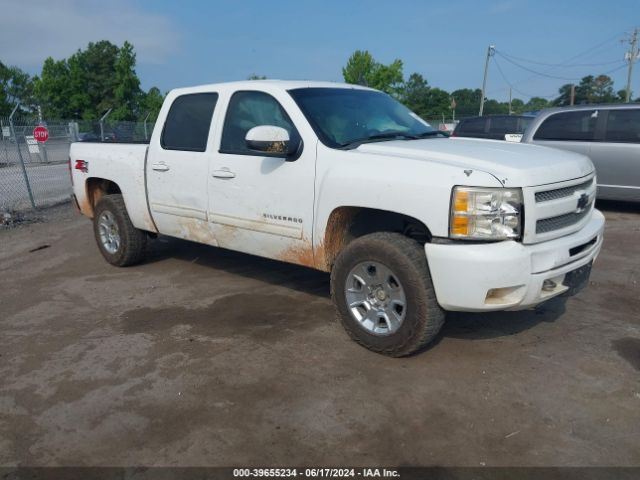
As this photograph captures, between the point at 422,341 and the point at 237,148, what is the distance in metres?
2.27

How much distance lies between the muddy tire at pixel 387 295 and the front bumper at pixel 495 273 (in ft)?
0.43

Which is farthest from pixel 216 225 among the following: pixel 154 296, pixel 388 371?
pixel 388 371

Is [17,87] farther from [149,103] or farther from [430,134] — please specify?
[430,134]

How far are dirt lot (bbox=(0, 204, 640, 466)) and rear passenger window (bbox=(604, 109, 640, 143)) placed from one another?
12.7 ft

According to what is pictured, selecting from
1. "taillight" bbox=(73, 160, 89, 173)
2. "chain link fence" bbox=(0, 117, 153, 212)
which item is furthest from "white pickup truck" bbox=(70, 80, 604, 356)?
"chain link fence" bbox=(0, 117, 153, 212)

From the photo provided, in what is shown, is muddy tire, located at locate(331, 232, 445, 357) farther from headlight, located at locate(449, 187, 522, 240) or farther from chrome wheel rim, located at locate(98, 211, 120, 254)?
chrome wheel rim, located at locate(98, 211, 120, 254)

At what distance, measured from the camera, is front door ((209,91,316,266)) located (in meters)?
4.19

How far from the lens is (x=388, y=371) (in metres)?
3.65

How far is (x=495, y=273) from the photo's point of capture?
3.25 metres

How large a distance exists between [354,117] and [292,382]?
223 centimetres

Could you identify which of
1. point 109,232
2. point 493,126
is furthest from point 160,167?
point 493,126

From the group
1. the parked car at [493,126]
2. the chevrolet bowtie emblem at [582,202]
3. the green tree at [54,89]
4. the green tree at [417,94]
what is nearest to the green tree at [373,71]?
the green tree at [417,94]

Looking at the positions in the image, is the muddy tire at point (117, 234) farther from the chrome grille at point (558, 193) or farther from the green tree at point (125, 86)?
the green tree at point (125, 86)

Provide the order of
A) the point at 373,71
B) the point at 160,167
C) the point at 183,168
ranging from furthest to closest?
the point at 373,71 < the point at 160,167 < the point at 183,168
